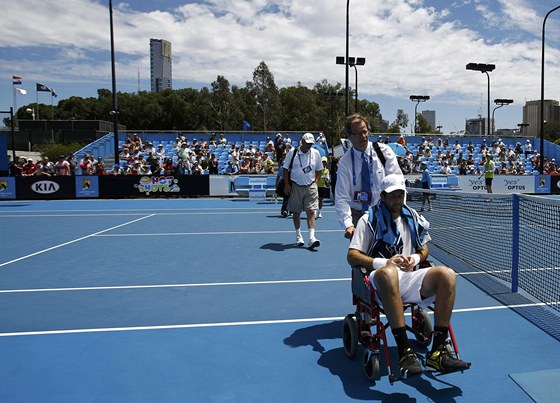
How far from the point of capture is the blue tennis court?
3.67 meters

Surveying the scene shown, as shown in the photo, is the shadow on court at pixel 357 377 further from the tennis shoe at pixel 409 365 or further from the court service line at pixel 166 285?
the court service line at pixel 166 285

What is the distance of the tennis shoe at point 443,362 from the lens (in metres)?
3.37

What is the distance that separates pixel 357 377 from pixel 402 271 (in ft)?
3.00

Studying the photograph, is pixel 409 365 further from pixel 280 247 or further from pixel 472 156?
pixel 472 156

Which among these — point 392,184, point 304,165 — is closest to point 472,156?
point 304,165

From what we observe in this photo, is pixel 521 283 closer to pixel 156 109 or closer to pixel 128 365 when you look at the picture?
pixel 128 365

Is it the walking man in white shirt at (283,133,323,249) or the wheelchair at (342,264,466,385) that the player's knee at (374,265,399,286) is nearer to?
the wheelchair at (342,264,466,385)

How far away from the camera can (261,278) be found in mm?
7059

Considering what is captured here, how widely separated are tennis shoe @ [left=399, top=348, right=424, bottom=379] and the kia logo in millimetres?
22424

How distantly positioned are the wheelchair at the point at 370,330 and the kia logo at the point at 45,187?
70.8ft

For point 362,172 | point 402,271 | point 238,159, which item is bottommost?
point 402,271

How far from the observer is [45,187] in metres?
22.7

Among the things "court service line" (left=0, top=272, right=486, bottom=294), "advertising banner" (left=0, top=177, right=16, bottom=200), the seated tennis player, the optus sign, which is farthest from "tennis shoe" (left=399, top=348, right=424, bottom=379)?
"advertising banner" (left=0, top=177, right=16, bottom=200)

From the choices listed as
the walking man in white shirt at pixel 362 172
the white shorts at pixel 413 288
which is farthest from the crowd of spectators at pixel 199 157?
the white shorts at pixel 413 288
